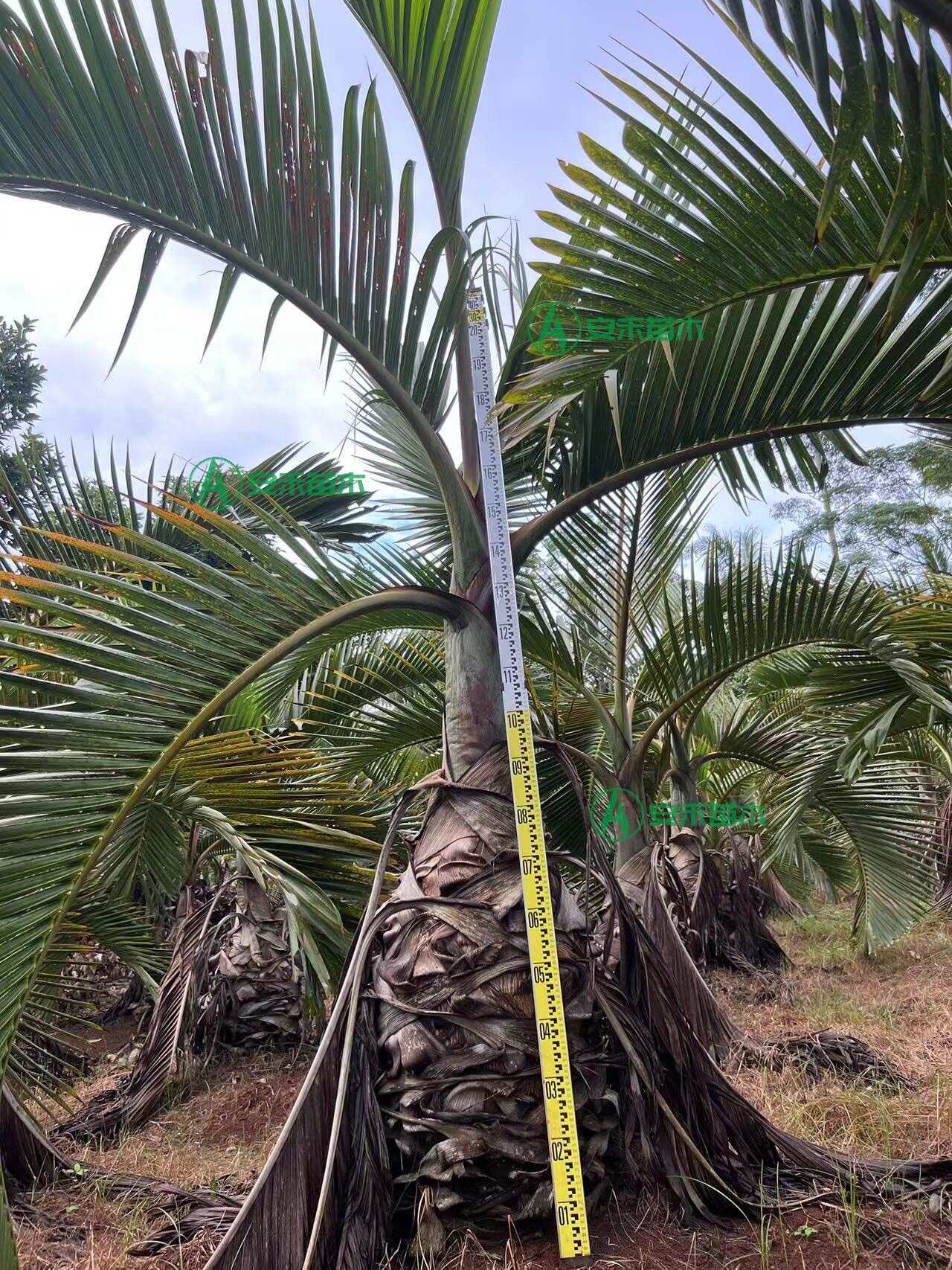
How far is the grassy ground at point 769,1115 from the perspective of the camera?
65.4 inches

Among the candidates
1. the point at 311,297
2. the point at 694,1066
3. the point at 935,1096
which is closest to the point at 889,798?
the point at 935,1096

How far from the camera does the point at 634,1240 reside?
1712 mm

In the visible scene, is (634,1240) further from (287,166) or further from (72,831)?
(287,166)

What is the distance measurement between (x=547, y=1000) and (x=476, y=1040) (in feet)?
0.54

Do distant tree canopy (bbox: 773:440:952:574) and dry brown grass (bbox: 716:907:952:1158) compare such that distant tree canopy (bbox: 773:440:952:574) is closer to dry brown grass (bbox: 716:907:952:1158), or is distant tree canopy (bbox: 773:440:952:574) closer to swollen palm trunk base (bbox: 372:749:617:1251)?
dry brown grass (bbox: 716:907:952:1158)

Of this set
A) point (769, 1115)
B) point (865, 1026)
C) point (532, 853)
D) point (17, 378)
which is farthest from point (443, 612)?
point (17, 378)

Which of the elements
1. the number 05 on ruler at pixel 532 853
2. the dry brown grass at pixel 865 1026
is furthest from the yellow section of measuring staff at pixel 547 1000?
the dry brown grass at pixel 865 1026

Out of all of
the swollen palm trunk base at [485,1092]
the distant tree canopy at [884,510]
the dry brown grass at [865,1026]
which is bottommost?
the dry brown grass at [865,1026]

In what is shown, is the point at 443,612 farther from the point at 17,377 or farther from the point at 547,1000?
the point at 17,377

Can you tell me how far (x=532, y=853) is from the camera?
1.87 m

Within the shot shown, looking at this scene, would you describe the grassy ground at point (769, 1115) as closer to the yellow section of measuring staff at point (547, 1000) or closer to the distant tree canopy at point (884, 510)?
the yellow section of measuring staff at point (547, 1000)

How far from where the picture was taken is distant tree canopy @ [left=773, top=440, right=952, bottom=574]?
10.6m

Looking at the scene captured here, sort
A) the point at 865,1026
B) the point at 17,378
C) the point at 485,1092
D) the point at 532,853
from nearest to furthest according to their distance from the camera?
the point at 485,1092
the point at 532,853
the point at 865,1026
the point at 17,378

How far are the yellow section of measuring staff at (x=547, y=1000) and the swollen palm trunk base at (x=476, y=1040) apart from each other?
40 millimetres
